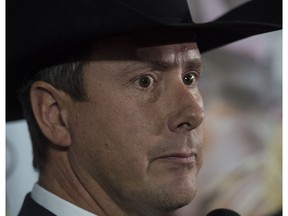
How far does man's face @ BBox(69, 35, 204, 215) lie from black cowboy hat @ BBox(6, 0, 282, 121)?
0.07 metres

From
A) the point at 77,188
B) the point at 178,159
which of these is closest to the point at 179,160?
the point at 178,159

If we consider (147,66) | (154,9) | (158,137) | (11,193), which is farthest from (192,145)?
(11,193)

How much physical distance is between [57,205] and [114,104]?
0.26m

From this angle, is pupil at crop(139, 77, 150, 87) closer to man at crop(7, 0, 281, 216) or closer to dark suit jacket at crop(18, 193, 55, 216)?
man at crop(7, 0, 281, 216)

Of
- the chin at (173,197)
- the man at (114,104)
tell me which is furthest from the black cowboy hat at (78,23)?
the chin at (173,197)

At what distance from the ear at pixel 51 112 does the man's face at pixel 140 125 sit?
23 mm

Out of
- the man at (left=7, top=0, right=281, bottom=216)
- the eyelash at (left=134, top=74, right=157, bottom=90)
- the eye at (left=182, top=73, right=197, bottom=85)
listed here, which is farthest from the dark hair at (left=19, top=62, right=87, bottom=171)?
the eye at (left=182, top=73, right=197, bottom=85)

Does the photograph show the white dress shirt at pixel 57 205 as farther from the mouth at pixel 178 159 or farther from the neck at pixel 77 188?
the mouth at pixel 178 159

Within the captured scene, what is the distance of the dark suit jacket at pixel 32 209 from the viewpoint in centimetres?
136

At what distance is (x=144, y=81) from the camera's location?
51.6 inches

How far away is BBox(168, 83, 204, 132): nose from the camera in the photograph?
4.20 feet

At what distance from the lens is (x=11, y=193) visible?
6.68 ft

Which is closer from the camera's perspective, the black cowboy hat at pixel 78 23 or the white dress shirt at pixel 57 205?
the black cowboy hat at pixel 78 23

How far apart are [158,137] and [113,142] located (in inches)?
3.7
